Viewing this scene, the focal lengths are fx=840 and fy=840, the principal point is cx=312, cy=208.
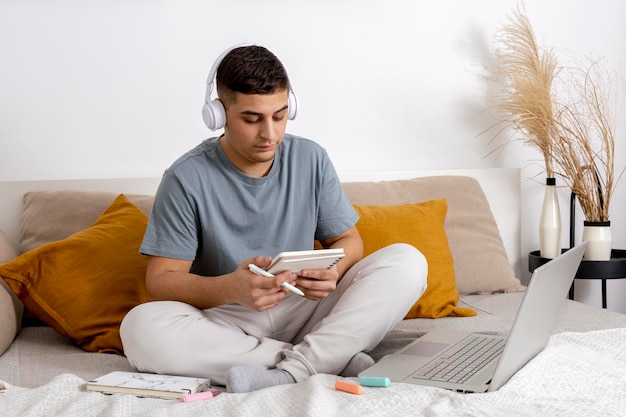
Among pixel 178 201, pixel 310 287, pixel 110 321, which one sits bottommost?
pixel 110 321

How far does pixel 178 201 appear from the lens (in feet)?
6.40

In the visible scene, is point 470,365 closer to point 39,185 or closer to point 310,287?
point 310,287

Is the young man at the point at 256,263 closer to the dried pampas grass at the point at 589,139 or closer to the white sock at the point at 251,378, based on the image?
the white sock at the point at 251,378

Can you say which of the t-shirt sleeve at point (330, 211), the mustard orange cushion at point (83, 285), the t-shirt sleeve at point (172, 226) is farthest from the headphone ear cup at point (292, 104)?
the mustard orange cushion at point (83, 285)

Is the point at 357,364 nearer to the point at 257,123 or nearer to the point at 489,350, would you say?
the point at 489,350

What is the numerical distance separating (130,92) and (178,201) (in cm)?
90

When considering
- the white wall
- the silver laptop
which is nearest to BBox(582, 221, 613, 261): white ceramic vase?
the white wall

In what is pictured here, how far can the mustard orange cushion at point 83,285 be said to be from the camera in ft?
6.84

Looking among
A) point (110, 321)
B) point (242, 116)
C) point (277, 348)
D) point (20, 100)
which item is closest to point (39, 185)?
point (20, 100)

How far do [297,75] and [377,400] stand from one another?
166 centimetres

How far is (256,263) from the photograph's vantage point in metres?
1.69

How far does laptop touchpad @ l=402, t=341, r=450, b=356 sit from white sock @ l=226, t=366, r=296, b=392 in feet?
0.96

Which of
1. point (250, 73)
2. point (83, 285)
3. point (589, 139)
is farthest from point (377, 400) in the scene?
point (589, 139)

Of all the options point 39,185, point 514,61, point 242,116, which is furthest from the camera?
point 514,61
